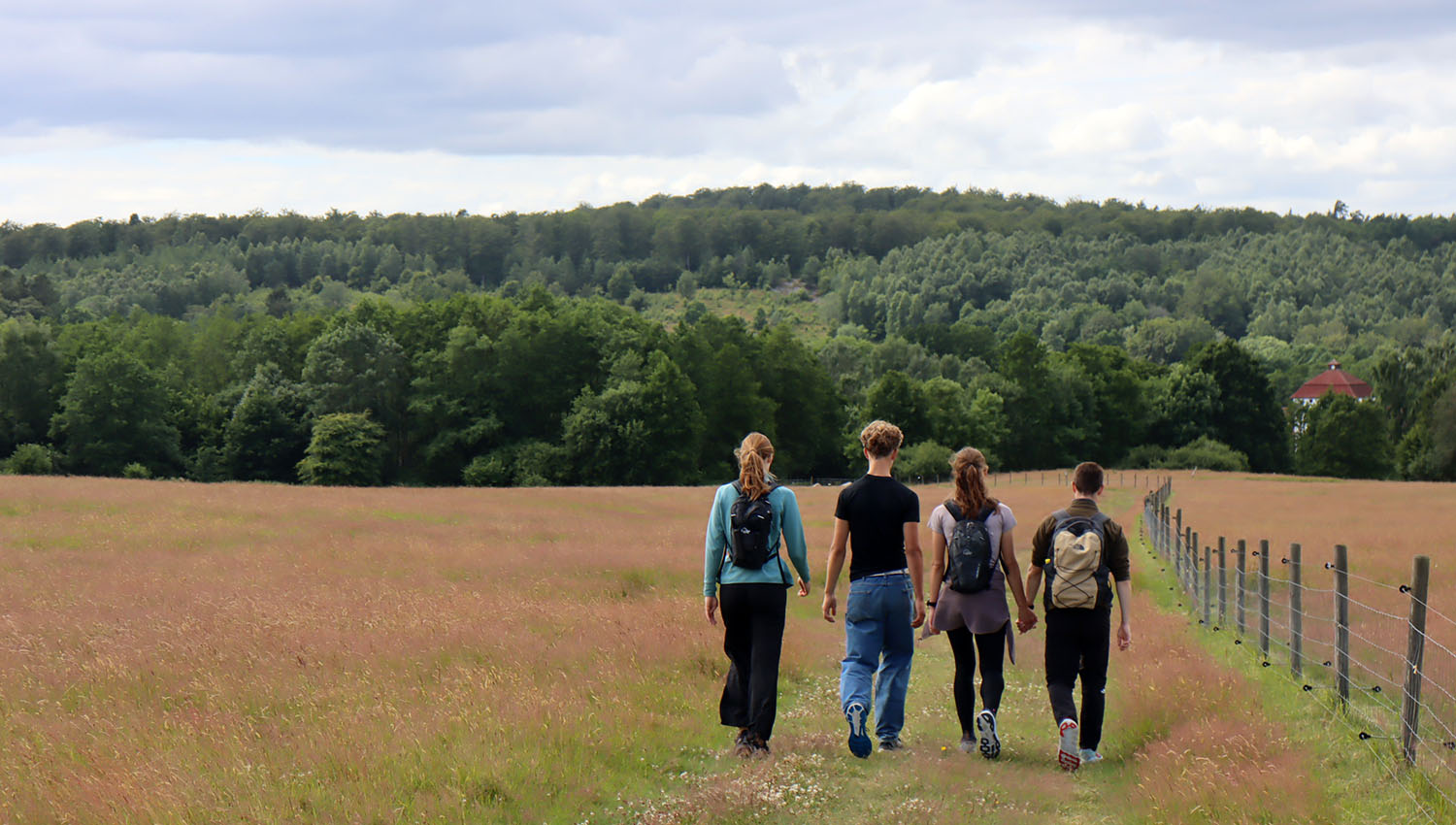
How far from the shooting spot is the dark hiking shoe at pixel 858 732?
8.16 meters

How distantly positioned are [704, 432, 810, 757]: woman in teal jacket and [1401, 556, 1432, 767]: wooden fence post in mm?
3787

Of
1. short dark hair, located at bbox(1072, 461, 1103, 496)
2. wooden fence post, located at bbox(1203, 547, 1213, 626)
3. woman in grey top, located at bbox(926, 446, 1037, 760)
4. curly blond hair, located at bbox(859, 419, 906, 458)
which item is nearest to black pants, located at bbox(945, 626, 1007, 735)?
woman in grey top, located at bbox(926, 446, 1037, 760)

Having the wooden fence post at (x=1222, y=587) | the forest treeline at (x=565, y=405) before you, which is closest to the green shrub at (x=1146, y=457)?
the forest treeline at (x=565, y=405)

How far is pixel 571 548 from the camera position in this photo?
2219 centimetres

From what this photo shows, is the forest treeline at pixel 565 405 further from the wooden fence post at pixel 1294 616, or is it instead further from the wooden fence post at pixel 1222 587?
the wooden fence post at pixel 1294 616

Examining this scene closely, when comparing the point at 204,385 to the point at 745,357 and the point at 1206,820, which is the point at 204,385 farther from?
the point at 1206,820

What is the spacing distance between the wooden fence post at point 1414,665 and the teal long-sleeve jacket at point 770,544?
3.79 m

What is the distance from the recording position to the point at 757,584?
8.16 metres

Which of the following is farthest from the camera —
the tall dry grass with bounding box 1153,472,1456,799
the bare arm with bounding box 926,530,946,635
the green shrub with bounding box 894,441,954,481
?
the green shrub with bounding box 894,441,954,481

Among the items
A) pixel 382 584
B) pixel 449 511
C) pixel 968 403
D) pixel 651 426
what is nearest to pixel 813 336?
pixel 968 403

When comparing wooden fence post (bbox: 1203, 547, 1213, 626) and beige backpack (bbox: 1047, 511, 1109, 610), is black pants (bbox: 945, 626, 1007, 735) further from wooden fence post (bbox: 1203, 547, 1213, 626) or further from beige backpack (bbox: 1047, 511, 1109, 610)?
wooden fence post (bbox: 1203, 547, 1213, 626)

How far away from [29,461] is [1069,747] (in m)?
73.0

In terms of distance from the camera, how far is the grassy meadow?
22.2 feet

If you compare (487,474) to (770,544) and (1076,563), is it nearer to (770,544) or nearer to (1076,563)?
(770,544)
